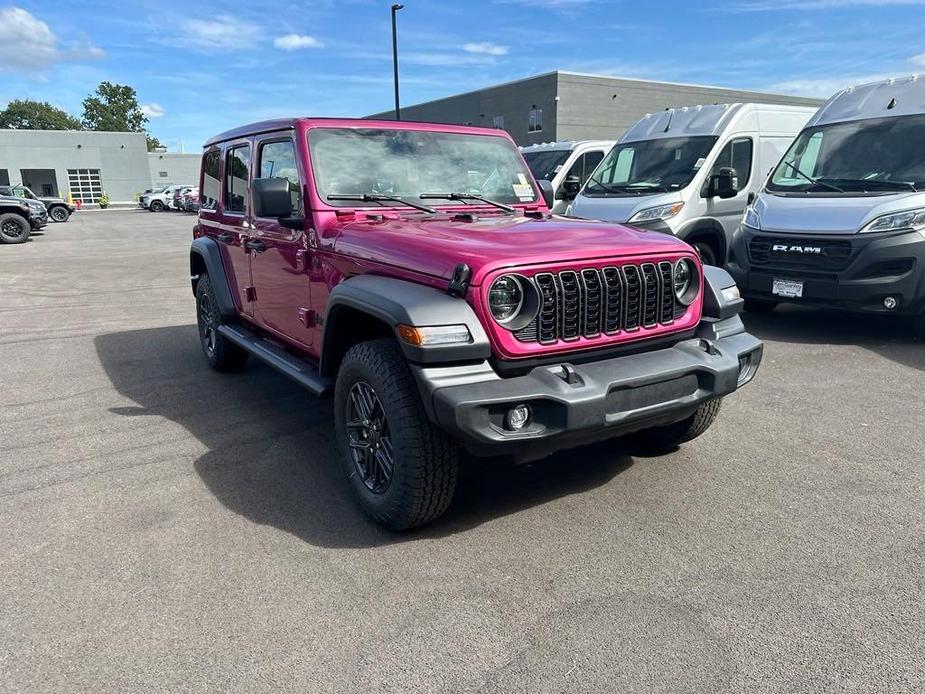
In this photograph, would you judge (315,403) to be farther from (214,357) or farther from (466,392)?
(466,392)

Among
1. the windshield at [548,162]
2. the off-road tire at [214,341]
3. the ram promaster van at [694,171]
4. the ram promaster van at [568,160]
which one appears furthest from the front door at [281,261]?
the windshield at [548,162]

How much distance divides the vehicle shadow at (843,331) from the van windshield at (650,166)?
82.9 inches

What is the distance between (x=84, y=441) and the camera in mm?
4582

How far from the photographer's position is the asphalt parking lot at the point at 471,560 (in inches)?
95.7

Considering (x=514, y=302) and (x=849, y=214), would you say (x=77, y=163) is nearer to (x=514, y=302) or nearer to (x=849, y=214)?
(x=849, y=214)

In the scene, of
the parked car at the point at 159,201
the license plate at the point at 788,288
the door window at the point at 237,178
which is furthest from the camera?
the parked car at the point at 159,201

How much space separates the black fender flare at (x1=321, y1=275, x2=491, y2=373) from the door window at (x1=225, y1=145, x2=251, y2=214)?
2.26 metres

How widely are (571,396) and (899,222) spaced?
5.20 meters

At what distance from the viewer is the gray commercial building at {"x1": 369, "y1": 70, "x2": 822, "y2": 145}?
3559 cm

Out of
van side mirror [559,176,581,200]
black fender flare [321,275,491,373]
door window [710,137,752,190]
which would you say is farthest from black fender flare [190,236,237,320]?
door window [710,137,752,190]

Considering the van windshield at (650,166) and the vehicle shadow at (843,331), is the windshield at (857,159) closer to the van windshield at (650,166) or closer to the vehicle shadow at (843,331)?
the van windshield at (650,166)

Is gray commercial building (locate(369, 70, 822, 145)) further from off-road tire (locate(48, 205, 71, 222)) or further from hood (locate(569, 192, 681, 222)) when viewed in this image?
hood (locate(569, 192, 681, 222))

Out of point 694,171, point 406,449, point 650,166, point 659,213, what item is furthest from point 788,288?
point 406,449

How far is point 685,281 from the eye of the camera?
11.8 feet
